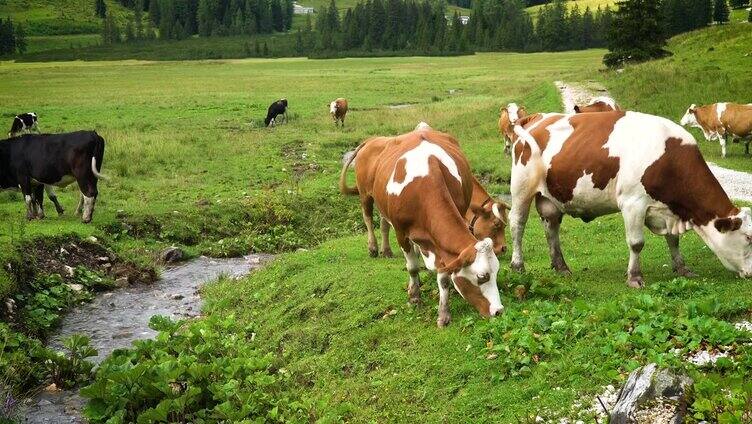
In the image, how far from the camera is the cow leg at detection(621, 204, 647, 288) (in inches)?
385

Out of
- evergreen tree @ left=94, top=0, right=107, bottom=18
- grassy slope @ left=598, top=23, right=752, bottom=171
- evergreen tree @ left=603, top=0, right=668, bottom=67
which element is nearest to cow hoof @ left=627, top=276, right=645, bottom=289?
grassy slope @ left=598, top=23, right=752, bottom=171

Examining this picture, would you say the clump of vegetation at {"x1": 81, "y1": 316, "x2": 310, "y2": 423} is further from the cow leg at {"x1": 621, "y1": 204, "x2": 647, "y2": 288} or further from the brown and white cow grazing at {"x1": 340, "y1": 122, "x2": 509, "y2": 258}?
the cow leg at {"x1": 621, "y1": 204, "x2": 647, "y2": 288}

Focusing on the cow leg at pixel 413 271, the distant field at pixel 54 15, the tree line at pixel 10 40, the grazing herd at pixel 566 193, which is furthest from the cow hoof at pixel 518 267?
the distant field at pixel 54 15

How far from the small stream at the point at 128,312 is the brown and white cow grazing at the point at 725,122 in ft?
52.8

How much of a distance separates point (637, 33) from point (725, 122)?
25183 mm

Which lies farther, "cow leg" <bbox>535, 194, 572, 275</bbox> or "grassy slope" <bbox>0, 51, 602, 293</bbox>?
"grassy slope" <bbox>0, 51, 602, 293</bbox>

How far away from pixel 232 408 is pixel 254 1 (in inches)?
7204

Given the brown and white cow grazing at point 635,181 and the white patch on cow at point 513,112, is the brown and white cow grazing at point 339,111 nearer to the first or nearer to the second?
the white patch on cow at point 513,112

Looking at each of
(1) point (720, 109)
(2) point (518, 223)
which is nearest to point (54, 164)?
(2) point (518, 223)

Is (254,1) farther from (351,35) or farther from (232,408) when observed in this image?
(232,408)

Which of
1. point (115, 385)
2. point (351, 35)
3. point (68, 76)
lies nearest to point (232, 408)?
point (115, 385)

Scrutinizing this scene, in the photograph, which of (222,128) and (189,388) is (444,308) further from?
(222,128)

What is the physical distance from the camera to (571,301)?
30.5ft

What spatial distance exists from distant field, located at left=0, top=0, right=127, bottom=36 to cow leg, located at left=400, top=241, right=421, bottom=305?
160664 millimetres
